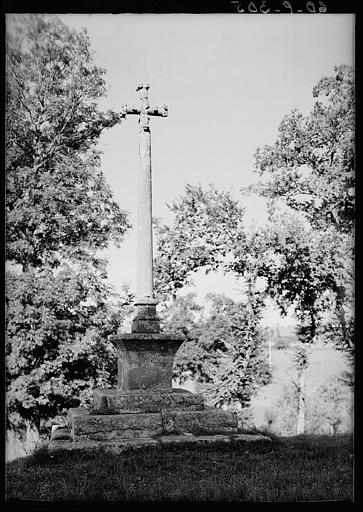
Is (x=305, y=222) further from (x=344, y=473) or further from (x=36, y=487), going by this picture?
(x=36, y=487)

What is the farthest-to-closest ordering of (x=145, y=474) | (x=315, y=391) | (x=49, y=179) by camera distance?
(x=315, y=391), (x=49, y=179), (x=145, y=474)

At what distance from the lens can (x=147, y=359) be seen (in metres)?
7.62

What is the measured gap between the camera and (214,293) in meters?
15.8

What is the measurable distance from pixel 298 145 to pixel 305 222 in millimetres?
1980

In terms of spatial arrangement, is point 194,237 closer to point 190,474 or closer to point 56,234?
point 56,234

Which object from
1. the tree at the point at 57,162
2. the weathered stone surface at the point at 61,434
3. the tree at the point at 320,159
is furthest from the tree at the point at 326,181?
the weathered stone surface at the point at 61,434

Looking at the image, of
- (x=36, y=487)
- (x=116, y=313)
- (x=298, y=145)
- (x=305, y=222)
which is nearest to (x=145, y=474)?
(x=36, y=487)

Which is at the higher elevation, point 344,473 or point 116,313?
point 116,313

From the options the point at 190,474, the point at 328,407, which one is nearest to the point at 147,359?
the point at 190,474

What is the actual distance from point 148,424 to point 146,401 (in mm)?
339

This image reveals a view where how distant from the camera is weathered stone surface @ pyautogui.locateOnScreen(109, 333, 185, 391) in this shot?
24.8 ft

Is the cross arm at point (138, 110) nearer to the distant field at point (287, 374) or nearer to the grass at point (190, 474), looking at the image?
the grass at point (190, 474)

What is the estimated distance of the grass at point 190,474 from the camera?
16.1ft

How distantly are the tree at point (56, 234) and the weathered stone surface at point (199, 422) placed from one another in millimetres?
5332
